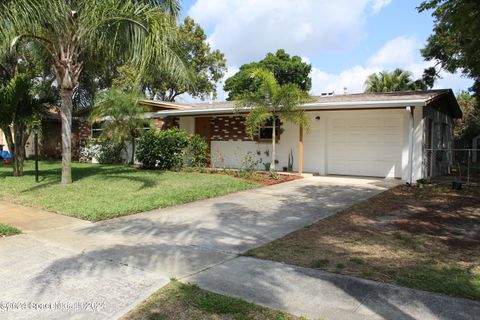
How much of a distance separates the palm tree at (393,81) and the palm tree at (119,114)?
1645 cm

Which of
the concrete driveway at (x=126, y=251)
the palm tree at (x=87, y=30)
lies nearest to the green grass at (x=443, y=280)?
the concrete driveway at (x=126, y=251)

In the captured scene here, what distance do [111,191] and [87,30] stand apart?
4.10m

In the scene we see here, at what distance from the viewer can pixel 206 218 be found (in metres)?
7.67

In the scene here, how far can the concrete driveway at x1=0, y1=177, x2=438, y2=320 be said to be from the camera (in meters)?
3.84

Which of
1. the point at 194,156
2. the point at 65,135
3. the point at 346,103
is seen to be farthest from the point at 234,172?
the point at 65,135

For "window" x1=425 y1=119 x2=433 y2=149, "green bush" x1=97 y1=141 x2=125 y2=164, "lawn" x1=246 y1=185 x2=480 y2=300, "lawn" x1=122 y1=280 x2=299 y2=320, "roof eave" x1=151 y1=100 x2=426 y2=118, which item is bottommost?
"lawn" x1=122 y1=280 x2=299 y2=320

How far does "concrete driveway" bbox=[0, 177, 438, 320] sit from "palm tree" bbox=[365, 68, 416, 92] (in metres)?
19.5

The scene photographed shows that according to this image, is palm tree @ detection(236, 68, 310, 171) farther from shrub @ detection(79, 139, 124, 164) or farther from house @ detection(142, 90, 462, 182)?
shrub @ detection(79, 139, 124, 164)

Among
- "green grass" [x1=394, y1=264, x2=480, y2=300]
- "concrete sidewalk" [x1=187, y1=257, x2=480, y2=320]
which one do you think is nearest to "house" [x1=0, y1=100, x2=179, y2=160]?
"concrete sidewalk" [x1=187, y1=257, x2=480, y2=320]

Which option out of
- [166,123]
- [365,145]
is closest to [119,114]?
[166,123]

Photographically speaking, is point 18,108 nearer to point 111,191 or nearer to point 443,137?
point 111,191

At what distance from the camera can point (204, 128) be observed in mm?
19094

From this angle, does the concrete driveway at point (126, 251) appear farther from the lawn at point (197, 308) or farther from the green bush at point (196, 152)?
the green bush at point (196, 152)

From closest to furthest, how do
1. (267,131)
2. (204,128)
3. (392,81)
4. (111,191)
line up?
(111,191)
(267,131)
(204,128)
(392,81)
